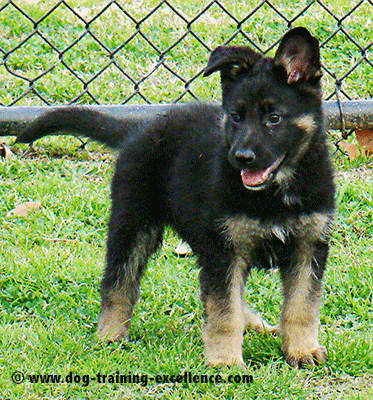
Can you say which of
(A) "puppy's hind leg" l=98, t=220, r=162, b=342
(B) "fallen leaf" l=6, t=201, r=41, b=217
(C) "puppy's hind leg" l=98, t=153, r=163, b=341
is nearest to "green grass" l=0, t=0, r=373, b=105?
(B) "fallen leaf" l=6, t=201, r=41, b=217

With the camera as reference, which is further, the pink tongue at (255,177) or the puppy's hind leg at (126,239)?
the puppy's hind leg at (126,239)

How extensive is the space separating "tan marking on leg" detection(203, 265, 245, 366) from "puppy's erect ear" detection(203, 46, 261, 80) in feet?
2.86

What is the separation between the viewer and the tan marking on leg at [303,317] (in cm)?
381

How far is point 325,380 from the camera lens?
372cm

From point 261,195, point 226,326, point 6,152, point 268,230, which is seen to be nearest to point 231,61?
point 261,195

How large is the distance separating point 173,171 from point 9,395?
132 centimetres

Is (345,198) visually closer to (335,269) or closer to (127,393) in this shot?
(335,269)

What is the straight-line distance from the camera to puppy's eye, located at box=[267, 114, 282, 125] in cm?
363

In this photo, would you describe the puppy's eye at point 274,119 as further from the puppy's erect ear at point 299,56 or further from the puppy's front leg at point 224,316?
the puppy's front leg at point 224,316

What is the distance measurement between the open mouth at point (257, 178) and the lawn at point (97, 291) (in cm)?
81

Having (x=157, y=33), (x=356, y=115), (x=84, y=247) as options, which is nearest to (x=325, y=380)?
(x=84, y=247)

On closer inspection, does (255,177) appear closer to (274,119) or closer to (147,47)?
(274,119)

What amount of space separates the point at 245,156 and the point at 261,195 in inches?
10.8

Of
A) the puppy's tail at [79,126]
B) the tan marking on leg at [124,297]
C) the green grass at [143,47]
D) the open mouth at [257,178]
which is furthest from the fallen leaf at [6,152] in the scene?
the open mouth at [257,178]
